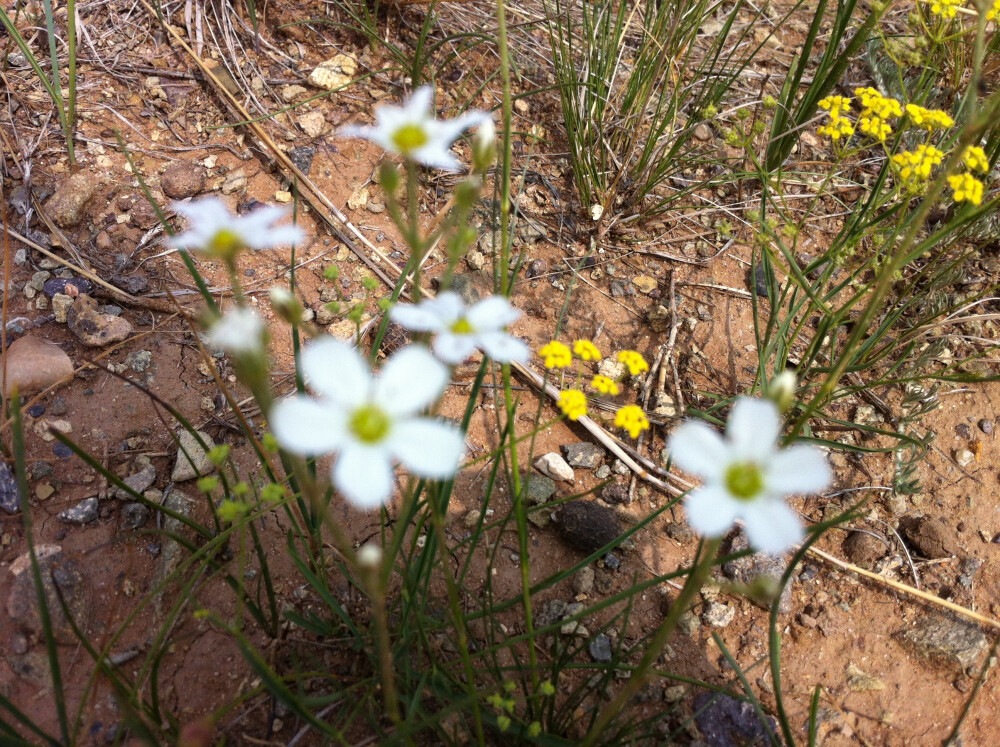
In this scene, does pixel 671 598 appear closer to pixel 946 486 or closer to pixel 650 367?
pixel 650 367

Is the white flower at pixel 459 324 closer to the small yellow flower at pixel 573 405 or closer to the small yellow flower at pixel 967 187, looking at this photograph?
the small yellow flower at pixel 573 405

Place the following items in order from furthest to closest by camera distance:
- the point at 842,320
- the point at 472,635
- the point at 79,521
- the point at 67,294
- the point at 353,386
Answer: the point at 842,320
the point at 67,294
the point at 79,521
the point at 472,635
the point at 353,386

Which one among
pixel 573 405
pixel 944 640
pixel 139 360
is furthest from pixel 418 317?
pixel 944 640

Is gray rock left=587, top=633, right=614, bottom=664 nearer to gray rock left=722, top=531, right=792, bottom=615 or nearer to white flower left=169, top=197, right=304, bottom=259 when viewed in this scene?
gray rock left=722, top=531, right=792, bottom=615

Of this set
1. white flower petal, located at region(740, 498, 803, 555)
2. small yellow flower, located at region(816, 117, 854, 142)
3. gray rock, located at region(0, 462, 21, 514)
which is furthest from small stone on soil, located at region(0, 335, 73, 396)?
small yellow flower, located at region(816, 117, 854, 142)

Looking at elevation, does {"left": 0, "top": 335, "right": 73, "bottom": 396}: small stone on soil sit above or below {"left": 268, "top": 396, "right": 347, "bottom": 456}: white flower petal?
above

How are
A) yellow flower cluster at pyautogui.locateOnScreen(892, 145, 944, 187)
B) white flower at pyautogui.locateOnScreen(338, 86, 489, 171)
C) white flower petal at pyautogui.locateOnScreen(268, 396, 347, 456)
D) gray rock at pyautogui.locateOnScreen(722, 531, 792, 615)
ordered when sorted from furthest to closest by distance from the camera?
gray rock at pyautogui.locateOnScreen(722, 531, 792, 615)
yellow flower cluster at pyautogui.locateOnScreen(892, 145, 944, 187)
white flower at pyautogui.locateOnScreen(338, 86, 489, 171)
white flower petal at pyautogui.locateOnScreen(268, 396, 347, 456)

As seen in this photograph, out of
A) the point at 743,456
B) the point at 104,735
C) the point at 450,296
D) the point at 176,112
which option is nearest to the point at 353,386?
the point at 450,296

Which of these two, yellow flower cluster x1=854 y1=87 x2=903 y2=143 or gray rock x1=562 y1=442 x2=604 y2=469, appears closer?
yellow flower cluster x1=854 y1=87 x2=903 y2=143
